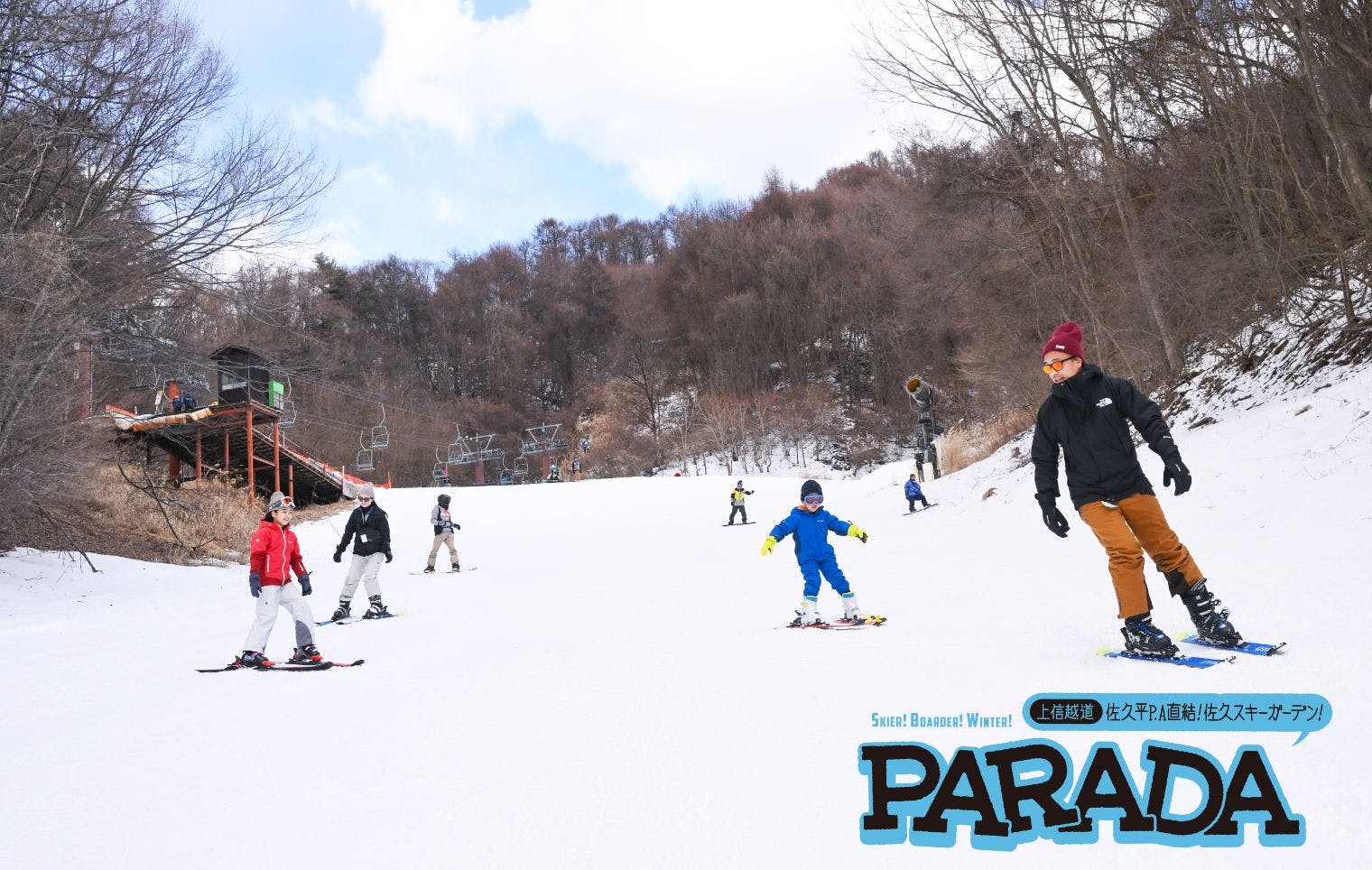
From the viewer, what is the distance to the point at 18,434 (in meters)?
13.1

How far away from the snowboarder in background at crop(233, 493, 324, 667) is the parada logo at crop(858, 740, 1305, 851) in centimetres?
584

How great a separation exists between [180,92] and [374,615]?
35.6ft

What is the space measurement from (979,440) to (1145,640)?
76.1 feet

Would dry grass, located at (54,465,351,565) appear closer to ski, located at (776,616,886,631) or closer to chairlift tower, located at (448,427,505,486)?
ski, located at (776,616,886,631)

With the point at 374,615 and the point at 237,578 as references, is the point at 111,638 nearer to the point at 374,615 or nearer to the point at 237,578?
the point at 374,615

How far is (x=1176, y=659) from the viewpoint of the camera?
14.9 ft

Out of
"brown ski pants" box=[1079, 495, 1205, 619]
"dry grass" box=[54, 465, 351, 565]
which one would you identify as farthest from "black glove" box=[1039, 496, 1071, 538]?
"dry grass" box=[54, 465, 351, 565]

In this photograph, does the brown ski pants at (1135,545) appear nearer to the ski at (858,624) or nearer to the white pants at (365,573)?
the ski at (858,624)

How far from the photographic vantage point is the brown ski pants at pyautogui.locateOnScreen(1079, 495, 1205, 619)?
16.1 ft

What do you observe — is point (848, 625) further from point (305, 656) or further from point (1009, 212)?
point (1009, 212)

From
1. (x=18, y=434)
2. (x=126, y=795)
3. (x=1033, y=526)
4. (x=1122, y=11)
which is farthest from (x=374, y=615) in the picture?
(x=1122, y=11)

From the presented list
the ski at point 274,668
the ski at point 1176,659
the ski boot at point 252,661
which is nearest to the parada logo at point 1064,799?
the ski at point 1176,659

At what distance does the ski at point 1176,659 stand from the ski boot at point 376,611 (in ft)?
29.7

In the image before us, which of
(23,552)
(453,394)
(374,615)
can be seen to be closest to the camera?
(374,615)
